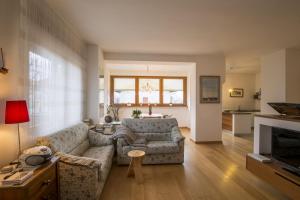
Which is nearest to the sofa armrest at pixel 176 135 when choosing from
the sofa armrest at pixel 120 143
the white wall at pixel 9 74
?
the sofa armrest at pixel 120 143

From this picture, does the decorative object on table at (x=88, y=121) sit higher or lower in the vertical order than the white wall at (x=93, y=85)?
lower

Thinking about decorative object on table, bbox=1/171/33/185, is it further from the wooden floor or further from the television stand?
the television stand

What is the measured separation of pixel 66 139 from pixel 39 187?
127 cm

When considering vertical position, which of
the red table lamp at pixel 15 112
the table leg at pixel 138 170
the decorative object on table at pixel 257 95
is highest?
the decorative object on table at pixel 257 95

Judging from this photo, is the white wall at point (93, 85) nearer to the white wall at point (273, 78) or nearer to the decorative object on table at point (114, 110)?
the decorative object on table at point (114, 110)

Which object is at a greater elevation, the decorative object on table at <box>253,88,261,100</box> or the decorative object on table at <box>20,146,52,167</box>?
the decorative object on table at <box>253,88,261,100</box>

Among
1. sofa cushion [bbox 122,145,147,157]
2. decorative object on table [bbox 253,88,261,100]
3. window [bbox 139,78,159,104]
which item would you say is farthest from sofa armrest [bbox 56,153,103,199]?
decorative object on table [bbox 253,88,261,100]

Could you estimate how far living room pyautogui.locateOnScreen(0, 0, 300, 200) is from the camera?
6.57ft

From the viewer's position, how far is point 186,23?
337 cm

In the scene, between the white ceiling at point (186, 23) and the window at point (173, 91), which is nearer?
the white ceiling at point (186, 23)

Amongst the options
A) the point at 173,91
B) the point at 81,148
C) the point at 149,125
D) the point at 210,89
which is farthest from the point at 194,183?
the point at 173,91

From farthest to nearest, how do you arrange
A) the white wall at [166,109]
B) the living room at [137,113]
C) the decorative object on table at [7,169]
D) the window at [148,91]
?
the window at [148,91] < the white wall at [166,109] < the living room at [137,113] < the decorative object on table at [7,169]

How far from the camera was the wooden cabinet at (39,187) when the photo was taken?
4.75ft

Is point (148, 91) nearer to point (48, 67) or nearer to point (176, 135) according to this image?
point (176, 135)
